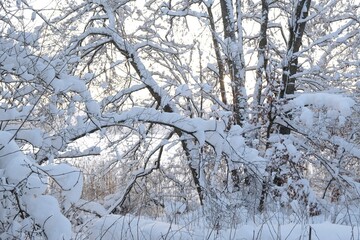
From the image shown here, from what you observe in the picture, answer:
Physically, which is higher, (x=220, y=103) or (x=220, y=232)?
(x=220, y=103)

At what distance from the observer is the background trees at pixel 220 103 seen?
7906 mm

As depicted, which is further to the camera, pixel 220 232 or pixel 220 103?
pixel 220 103

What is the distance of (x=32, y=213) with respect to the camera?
3.72 meters

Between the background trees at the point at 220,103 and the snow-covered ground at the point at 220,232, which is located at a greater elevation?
the background trees at the point at 220,103

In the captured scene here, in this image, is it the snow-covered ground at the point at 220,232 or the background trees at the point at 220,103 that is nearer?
the snow-covered ground at the point at 220,232

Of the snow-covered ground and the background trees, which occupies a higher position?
the background trees

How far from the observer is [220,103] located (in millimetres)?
11148

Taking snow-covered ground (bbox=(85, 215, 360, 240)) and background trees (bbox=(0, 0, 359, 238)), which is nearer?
snow-covered ground (bbox=(85, 215, 360, 240))

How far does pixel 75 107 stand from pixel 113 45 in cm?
501

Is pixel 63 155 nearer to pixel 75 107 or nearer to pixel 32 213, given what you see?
pixel 75 107

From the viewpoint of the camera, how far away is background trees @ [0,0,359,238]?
7906 mm

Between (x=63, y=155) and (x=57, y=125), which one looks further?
(x=63, y=155)

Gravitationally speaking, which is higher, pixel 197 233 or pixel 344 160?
pixel 344 160

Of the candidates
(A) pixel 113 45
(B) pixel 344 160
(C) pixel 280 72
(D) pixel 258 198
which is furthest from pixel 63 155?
(B) pixel 344 160
